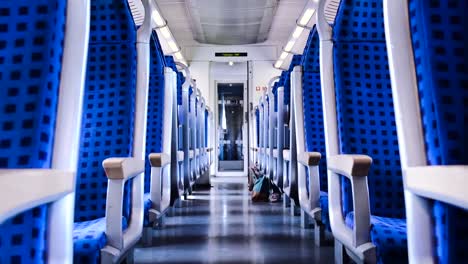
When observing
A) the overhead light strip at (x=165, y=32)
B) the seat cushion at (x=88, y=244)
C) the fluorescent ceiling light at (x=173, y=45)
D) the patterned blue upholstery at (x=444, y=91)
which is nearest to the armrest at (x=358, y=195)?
the patterned blue upholstery at (x=444, y=91)

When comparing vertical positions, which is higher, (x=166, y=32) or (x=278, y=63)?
(x=166, y=32)

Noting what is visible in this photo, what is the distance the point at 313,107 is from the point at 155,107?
1121 mm

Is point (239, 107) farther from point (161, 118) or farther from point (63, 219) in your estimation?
point (63, 219)

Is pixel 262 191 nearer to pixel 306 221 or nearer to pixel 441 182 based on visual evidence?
pixel 306 221

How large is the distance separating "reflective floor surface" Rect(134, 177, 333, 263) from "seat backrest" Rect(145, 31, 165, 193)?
58 centimetres

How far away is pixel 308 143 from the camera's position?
10.4 ft

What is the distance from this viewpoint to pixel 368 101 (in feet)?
6.89

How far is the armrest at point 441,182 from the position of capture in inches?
28.6

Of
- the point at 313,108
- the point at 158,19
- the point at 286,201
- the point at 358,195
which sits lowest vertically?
the point at 286,201

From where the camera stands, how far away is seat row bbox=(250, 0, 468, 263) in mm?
966

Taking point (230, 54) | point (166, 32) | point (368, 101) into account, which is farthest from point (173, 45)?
point (368, 101)

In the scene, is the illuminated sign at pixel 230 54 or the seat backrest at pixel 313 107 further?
the illuminated sign at pixel 230 54

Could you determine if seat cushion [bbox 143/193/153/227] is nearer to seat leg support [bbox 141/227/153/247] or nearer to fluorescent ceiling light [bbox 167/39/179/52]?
seat leg support [bbox 141/227/153/247]

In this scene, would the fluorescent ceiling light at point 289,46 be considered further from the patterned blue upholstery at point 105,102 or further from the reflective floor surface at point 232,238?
the patterned blue upholstery at point 105,102
